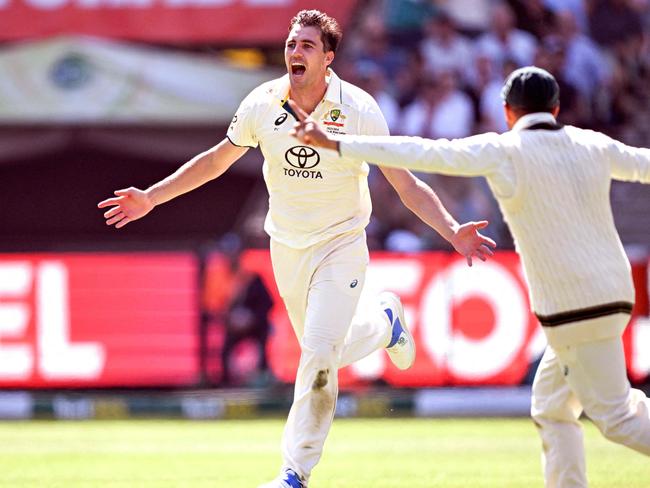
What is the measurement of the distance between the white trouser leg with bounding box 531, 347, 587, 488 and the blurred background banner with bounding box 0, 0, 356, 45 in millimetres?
10207

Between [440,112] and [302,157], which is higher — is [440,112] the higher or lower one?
the higher one

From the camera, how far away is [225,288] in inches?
486

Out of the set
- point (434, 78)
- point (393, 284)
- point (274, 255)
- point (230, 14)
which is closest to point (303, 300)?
point (274, 255)

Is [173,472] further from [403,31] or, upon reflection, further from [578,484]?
[403,31]

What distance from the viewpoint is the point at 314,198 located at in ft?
22.0

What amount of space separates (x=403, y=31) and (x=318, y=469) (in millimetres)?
7505

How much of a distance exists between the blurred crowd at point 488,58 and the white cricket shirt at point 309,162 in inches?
286

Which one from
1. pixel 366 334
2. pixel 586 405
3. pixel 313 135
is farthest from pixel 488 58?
pixel 586 405

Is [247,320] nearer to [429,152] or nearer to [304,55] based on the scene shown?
[304,55]

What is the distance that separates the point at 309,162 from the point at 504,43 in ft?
27.4

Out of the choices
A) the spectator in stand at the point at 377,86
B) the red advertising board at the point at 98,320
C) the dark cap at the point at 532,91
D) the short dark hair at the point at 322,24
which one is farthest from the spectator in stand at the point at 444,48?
the dark cap at the point at 532,91

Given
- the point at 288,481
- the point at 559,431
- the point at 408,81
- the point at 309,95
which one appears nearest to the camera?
the point at 559,431

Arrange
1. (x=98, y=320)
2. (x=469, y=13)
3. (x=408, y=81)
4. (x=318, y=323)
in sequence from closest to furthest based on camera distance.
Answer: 1. (x=318, y=323)
2. (x=98, y=320)
3. (x=408, y=81)
4. (x=469, y=13)

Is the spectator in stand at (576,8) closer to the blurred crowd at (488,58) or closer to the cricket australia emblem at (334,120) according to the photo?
the blurred crowd at (488,58)
